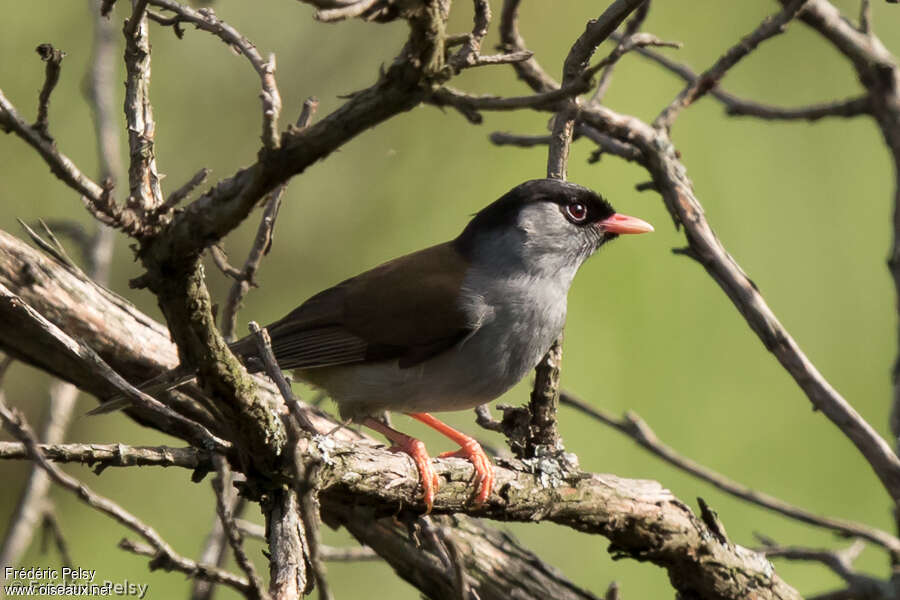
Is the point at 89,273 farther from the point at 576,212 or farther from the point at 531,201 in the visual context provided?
the point at 576,212

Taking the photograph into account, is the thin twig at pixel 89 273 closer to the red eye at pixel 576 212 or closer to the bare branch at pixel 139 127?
the bare branch at pixel 139 127

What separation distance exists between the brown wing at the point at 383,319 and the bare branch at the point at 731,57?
110cm

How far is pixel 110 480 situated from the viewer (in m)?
5.83

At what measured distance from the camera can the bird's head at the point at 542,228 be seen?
444 cm

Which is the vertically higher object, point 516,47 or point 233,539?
point 516,47

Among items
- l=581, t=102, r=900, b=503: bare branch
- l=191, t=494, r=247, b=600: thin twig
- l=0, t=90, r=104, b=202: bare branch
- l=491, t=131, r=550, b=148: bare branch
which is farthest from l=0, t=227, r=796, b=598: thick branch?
l=491, t=131, r=550, b=148: bare branch

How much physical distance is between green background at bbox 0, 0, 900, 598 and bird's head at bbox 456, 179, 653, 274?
127 cm

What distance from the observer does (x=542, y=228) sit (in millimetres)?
4508

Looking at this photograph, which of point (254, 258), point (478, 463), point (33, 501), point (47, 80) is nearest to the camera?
point (47, 80)

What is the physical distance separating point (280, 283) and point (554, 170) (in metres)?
2.53

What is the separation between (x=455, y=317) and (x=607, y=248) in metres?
1.58

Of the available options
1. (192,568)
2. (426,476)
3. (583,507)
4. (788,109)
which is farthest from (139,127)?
(788,109)

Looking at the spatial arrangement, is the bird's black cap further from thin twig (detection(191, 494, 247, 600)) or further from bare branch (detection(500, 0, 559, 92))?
thin twig (detection(191, 494, 247, 600))

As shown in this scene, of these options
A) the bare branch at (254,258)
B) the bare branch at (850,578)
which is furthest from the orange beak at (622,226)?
the bare branch at (850,578)
